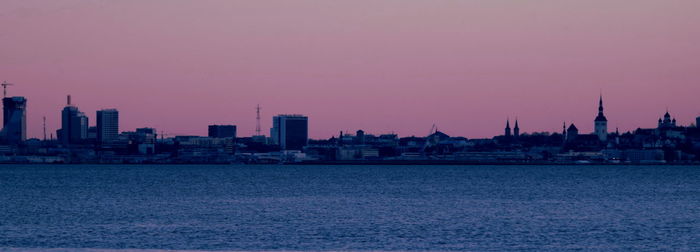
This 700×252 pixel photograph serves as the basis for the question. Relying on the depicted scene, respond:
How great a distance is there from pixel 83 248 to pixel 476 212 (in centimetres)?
2588

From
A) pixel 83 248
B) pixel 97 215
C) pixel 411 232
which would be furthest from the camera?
pixel 97 215

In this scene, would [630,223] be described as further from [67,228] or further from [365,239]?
[67,228]

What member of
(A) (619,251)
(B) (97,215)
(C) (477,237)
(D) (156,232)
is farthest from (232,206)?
(A) (619,251)

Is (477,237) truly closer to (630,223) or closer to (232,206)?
(630,223)

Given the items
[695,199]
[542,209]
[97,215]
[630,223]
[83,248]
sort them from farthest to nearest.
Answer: [695,199] → [542,209] → [97,215] → [630,223] → [83,248]

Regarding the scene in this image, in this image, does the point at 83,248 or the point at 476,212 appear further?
the point at 476,212

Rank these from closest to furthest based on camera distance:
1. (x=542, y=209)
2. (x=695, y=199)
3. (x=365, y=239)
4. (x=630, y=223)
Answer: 1. (x=365, y=239)
2. (x=630, y=223)
3. (x=542, y=209)
4. (x=695, y=199)

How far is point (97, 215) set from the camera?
2267 inches

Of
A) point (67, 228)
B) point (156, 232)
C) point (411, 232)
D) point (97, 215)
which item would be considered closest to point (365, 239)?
point (411, 232)

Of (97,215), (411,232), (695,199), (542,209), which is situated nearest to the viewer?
(411,232)

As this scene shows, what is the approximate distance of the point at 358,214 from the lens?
58469 millimetres

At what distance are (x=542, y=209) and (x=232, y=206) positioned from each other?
17.9 metres

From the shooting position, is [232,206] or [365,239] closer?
[365,239]

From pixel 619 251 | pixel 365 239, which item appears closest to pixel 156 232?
pixel 365 239
